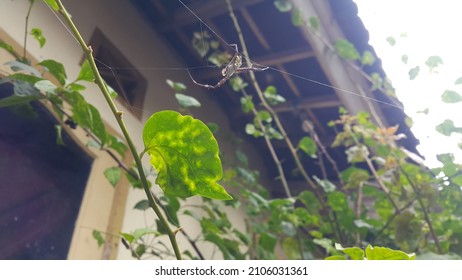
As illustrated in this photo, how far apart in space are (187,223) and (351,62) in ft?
2.59

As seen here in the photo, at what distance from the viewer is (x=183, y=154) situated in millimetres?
247

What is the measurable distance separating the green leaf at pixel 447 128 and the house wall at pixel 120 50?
668 mm

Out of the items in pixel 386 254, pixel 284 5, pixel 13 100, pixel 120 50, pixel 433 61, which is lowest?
pixel 386 254

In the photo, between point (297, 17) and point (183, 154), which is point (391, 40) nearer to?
point (297, 17)

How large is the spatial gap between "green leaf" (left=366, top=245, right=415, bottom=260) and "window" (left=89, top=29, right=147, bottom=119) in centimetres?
73

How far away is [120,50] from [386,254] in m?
0.94

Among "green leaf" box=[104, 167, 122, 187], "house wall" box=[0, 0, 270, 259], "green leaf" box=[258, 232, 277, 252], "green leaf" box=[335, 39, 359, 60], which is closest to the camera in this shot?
"green leaf" box=[104, 167, 122, 187]

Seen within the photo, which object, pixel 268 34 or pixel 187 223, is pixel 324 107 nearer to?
pixel 268 34

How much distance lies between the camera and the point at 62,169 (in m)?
0.76

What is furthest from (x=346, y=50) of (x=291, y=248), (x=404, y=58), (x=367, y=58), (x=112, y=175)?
(x=112, y=175)

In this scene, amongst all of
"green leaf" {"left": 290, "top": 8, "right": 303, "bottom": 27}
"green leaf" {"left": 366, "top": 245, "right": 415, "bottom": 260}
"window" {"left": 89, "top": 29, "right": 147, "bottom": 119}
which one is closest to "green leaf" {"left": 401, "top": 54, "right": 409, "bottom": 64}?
"green leaf" {"left": 290, "top": 8, "right": 303, "bottom": 27}

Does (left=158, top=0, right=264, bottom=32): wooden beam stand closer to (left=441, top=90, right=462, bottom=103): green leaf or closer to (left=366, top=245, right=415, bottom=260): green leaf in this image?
(left=441, top=90, right=462, bottom=103): green leaf

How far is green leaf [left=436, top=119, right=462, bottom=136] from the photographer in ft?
2.59
